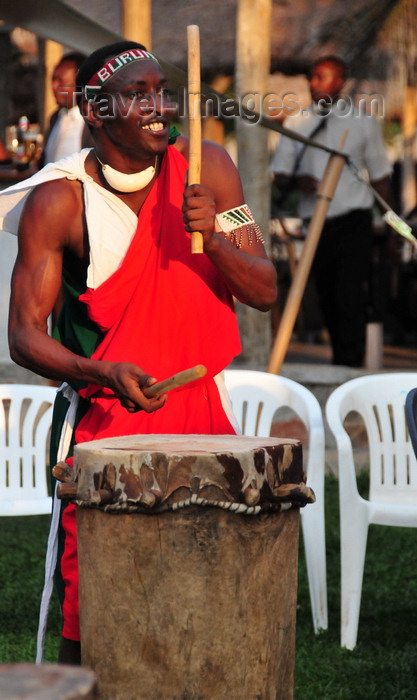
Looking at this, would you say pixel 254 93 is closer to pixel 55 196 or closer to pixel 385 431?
pixel 385 431

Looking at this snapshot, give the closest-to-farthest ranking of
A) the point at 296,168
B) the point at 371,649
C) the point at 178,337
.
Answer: the point at 178,337 < the point at 371,649 < the point at 296,168

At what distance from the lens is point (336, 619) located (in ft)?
15.0

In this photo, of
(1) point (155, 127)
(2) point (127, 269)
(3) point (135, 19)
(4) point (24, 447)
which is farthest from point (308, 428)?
(3) point (135, 19)

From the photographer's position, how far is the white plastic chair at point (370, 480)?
4250 mm

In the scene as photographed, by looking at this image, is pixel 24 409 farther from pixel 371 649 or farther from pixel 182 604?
pixel 182 604

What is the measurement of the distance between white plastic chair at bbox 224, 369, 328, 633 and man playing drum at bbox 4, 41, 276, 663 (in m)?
1.32

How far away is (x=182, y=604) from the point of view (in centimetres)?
250

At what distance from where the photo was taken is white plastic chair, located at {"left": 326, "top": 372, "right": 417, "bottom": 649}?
167 inches

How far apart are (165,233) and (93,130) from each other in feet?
1.15

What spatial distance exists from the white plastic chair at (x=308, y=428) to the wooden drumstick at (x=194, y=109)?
66.5 inches

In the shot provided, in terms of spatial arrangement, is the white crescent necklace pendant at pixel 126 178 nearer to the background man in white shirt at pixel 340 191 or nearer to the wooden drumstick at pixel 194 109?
the wooden drumstick at pixel 194 109

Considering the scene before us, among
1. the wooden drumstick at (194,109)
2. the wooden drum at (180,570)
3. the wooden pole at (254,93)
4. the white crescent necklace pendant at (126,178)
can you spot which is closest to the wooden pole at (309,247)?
the wooden pole at (254,93)

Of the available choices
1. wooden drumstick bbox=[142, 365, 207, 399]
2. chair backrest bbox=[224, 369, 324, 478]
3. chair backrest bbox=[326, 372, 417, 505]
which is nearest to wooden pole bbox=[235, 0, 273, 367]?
chair backrest bbox=[224, 369, 324, 478]

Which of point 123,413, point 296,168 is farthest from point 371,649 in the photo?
point 296,168
